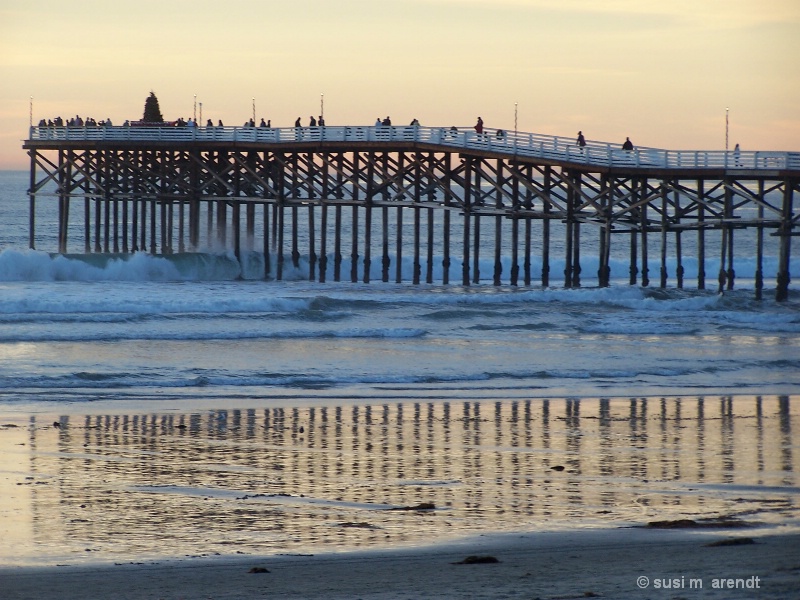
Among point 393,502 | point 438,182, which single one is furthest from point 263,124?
point 393,502

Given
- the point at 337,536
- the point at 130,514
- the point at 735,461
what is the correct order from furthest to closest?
the point at 735,461 < the point at 130,514 < the point at 337,536

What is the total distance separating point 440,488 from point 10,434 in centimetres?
533

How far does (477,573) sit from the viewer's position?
25.6 feet

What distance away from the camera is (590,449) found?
41.7 feet

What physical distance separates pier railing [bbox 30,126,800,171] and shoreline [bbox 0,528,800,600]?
21432mm

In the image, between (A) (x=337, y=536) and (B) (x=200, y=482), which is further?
(B) (x=200, y=482)

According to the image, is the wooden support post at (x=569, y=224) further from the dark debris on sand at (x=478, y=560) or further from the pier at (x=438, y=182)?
the dark debris on sand at (x=478, y=560)

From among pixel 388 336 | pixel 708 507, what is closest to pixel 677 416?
pixel 708 507

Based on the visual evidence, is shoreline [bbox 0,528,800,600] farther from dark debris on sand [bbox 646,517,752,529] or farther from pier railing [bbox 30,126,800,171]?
pier railing [bbox 30,126,800,171]

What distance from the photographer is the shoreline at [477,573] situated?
7266 millimetres

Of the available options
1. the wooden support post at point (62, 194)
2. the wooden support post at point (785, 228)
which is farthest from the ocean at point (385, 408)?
the wooden support post at point (62, 194)

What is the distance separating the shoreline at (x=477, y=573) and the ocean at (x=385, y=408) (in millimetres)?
480

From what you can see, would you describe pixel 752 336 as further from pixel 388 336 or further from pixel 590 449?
pixel 590 449

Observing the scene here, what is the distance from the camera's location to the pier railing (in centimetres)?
2884
